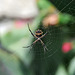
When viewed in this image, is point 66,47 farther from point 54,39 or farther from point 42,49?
point 42,49

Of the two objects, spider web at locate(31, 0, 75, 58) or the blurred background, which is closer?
spider web at locate(31, 0, 75, 58)

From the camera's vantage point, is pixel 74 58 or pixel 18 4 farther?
pixel 18 4

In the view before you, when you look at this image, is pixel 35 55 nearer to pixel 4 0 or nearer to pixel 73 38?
pixel 73 38

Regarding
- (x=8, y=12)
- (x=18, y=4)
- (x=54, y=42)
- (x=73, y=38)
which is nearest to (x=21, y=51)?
(x=54, y=42)

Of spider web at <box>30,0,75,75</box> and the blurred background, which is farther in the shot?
the blurred background

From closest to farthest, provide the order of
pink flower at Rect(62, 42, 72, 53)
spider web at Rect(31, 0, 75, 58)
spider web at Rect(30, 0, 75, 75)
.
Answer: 1. spider web at Rect(31, 0, 75, 58)
2. spider web at Rect(30, 0, 75, 75)
3. pink flower at Rect(62, 42, 72, 53)

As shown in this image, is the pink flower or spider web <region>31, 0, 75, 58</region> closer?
spider web <region>31, 0, 75, 58</region>

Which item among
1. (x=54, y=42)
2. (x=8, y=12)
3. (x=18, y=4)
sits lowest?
(x=8, y=12)

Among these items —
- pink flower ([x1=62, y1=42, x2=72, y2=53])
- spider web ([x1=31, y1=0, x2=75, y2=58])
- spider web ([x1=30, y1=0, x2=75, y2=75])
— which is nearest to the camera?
spider web ([x1=31, y1=0, x2=75, y2=58])

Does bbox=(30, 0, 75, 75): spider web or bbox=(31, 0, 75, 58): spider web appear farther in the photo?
bbox=(30, 0, 75, 75): spider web

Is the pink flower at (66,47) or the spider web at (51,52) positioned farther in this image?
the pink flower at (66,47)

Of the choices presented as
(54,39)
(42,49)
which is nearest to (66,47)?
(54,39)
